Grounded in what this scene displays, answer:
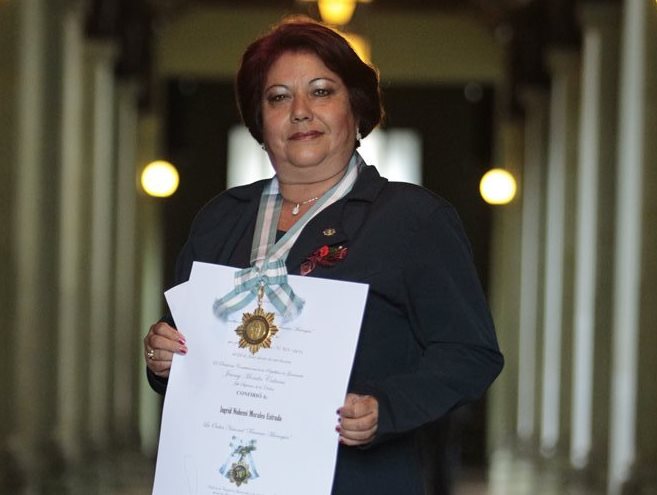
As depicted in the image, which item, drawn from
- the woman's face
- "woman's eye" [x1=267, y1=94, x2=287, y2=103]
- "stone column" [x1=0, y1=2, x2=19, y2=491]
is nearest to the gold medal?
the woman's face

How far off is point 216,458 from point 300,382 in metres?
0.22

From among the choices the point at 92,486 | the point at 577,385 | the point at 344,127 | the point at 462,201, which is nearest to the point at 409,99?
the point at 462,201

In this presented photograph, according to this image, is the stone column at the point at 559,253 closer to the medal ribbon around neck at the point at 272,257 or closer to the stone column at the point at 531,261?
the stone column at the point at 531,261

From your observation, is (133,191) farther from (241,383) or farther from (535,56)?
(241,383)

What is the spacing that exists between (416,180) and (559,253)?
5.59 m

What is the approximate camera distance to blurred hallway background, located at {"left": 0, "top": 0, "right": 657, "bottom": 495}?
12273mm

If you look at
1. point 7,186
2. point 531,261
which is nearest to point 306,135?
point 7,186

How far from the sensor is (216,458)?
3164mm

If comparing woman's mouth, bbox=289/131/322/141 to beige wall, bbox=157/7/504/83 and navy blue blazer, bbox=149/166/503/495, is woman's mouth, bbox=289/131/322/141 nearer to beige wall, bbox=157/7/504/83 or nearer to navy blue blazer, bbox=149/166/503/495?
navy blue blazer, bbox=149/166/503/495

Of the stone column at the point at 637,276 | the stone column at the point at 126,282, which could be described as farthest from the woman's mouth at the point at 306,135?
the stone column at the point at 126,282

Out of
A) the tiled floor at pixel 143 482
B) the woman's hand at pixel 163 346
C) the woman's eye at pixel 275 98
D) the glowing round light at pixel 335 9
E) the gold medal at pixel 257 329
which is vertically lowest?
the tiled floor at pixel 143 482

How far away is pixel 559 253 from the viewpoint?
2059 centimetres

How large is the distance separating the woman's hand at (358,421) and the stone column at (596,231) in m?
11.9

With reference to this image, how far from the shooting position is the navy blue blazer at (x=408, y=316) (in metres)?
3.18
